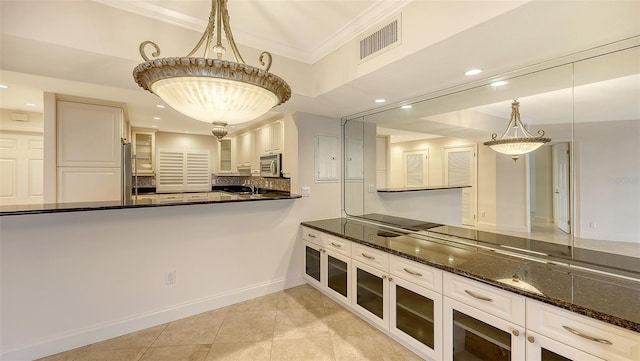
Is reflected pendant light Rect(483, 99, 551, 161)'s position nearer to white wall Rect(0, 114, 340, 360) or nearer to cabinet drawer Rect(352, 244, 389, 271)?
cabinet drawer Rect(352, 244, 389, 271)

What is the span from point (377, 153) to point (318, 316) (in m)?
1.86

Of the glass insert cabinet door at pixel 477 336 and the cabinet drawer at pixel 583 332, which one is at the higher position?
the cabinet drawer at pixel 583 332

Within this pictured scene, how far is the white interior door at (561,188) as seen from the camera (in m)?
1.78

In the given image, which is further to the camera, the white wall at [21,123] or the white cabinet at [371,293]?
the white wall at [21,123]

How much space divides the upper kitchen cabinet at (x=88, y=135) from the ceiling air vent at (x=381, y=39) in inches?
129

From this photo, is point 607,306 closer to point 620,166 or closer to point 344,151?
point 620,166

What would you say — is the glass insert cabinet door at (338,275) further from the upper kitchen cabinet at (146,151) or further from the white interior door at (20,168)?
the white interior door at (20,168)

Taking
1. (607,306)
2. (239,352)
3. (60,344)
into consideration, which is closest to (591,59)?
(607,306)

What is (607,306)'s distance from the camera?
1.20 metres

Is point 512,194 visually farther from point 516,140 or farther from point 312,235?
point 312,235

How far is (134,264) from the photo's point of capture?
2.42 m

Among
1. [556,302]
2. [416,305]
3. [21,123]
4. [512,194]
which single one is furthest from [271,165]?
[21,123]

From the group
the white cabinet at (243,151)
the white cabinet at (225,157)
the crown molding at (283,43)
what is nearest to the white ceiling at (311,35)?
the crown molding at (283,43)

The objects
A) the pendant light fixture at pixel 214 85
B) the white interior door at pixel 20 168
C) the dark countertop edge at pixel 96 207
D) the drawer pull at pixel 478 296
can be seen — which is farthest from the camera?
the white interior door at pixel 20 168
